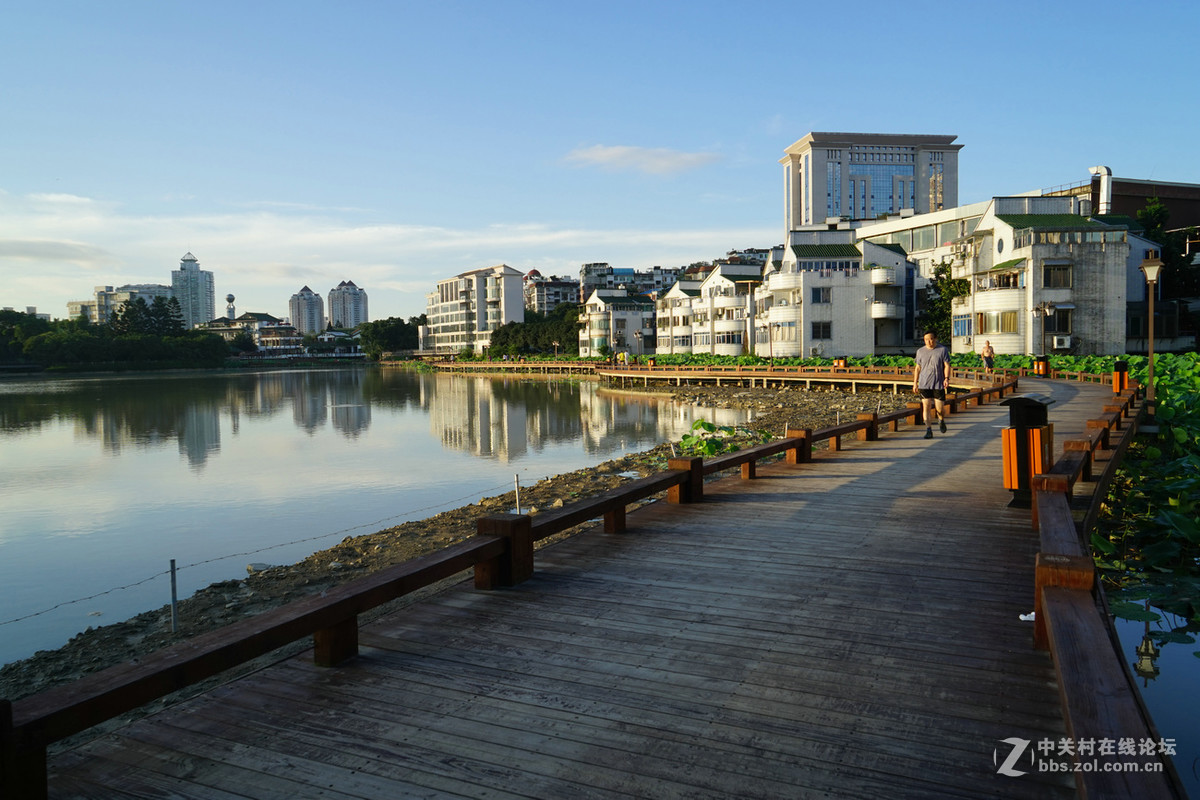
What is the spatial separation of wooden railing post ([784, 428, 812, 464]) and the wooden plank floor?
16.7ft

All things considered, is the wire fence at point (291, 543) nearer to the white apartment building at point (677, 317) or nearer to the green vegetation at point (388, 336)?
the white apartment building at point (677, 317)

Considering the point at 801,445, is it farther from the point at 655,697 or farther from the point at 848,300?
the point at 848,300

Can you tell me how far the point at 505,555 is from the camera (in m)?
6.18

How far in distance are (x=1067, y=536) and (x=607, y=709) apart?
3.26 metres

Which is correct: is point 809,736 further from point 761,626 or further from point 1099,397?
point 1099,397

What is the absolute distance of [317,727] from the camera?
394 cm

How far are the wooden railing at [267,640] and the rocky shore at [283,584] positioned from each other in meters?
3.04

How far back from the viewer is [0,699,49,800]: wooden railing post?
3021 millimetres

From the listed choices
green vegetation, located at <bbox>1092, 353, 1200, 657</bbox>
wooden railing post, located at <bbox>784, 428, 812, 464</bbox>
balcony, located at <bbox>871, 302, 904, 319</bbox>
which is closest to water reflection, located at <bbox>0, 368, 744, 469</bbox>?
wooden railing post, located at <bbox>784, 428, 812, 464</bbox>

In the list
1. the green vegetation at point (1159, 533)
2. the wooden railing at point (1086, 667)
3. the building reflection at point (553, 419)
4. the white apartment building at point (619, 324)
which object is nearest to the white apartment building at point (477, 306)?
the white apartment building at point (619, 324)

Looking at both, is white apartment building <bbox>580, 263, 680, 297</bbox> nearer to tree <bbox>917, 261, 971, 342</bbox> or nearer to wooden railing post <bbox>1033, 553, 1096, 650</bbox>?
tree <bbox>917, 261, 971, 342</bbox>

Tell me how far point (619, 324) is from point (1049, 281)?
5461cm

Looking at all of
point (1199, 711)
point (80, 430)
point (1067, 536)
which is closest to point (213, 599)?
point (1067, 536)

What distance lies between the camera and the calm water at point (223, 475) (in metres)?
13.6
